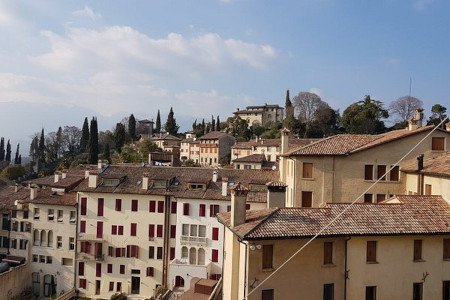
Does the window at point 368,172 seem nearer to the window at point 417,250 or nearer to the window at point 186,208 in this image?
the window at point 417,250

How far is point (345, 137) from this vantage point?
3228 cm

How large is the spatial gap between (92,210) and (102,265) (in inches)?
227

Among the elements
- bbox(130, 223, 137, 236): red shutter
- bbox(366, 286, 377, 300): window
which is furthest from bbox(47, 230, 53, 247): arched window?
bbox(366, 286, 377, 300): window

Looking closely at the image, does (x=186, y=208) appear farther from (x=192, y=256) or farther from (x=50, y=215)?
(x=50, y=215)

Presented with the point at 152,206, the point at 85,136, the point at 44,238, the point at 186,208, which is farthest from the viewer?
the point at 85,136

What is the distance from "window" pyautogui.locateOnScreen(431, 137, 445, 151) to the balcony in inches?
877

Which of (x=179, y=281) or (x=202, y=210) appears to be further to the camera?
(x=202, y=210)

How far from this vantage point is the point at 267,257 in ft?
62.3

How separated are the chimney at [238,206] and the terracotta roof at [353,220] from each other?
0.38 metres

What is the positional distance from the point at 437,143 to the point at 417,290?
12684 millimetres

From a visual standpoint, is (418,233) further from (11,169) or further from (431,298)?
(11,169)

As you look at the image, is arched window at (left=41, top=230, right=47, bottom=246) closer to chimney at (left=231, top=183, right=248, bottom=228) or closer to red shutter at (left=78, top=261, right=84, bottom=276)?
red shutter at (left=78, top=261, right=84, bottom=276)

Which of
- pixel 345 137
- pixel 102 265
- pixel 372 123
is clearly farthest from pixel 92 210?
pixel 372 123

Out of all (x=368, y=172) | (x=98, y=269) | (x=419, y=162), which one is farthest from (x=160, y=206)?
(x=419, y=162)
